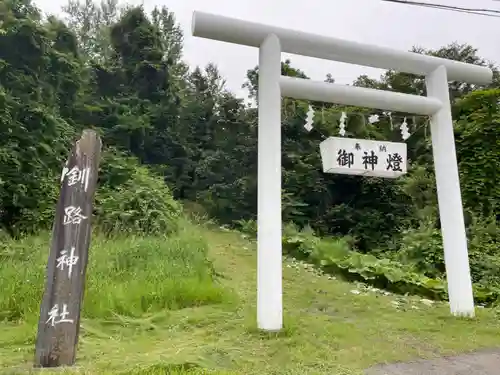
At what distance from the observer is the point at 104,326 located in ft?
12.1

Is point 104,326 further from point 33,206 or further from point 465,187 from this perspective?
point 465,187

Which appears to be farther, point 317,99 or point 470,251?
point 470,251

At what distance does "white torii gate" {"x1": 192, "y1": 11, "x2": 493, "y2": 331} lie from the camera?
12.0 ft

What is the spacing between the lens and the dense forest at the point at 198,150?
25.7 ft

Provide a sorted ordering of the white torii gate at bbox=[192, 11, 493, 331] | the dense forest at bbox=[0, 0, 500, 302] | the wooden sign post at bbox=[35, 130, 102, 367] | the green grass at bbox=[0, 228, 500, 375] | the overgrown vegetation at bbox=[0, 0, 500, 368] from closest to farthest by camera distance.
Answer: the wooden sign post at bbox=[35, 130, 102, 367] < the green grass at bbox=[0, 228, 500, 375] < the white torii gate at bbox=[192, 11, 493, 331] < the overgrown vegetation at bbox=[0, 0, 500, 368] < the dense forest at bbox=[0, 0, 500, 302]

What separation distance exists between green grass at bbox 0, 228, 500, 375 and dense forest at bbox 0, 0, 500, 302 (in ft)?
6.58

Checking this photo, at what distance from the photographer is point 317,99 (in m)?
4.18

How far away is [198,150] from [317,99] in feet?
38.9

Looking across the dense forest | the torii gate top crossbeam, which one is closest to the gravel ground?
the dense forest

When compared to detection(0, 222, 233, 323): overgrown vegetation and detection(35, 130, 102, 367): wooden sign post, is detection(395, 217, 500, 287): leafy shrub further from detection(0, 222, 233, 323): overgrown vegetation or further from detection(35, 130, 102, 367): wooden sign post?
detection(35, 130, 102, 367): wooden sign post

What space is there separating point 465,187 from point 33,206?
8.47 m

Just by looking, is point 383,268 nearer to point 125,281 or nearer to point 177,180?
point 125,281

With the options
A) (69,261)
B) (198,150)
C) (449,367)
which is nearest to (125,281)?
(69,261)

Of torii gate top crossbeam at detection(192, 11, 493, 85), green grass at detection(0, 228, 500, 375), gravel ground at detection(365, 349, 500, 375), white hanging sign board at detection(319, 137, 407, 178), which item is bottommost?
gravel ground at detection(365, 349, 500, 375)
